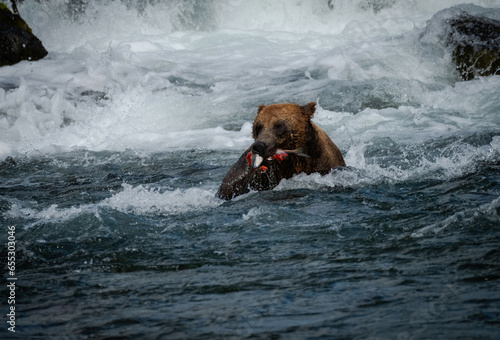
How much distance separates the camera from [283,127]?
491cm

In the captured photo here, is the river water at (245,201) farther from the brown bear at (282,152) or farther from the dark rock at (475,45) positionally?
the dark rock at (475,45)

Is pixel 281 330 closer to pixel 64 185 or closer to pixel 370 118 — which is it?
pixel 64 185

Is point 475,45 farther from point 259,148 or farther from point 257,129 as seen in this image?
point 259,148

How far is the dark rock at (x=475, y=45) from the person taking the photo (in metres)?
10.6

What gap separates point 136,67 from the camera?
12.6 meters

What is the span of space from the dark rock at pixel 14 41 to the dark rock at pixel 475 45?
8868mm

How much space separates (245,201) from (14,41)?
9.61m

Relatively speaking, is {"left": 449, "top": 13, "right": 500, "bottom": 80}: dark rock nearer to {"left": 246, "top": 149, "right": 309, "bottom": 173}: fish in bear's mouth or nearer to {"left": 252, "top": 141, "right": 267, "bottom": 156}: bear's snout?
{"left": 246, "top": 149, "right": 309, "bottom": 173}: fish in bear's mouth

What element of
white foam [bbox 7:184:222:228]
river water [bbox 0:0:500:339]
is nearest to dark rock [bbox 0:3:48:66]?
river water [bbox 0:0:500:339]

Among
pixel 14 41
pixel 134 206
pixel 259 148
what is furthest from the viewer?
pixel 14 41

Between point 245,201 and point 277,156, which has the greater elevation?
point 277,156

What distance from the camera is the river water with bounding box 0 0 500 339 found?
2523 mm

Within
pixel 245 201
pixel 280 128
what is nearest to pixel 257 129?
pixel 280 128

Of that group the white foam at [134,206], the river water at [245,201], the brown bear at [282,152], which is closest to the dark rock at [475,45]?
the river water at [245,201]
